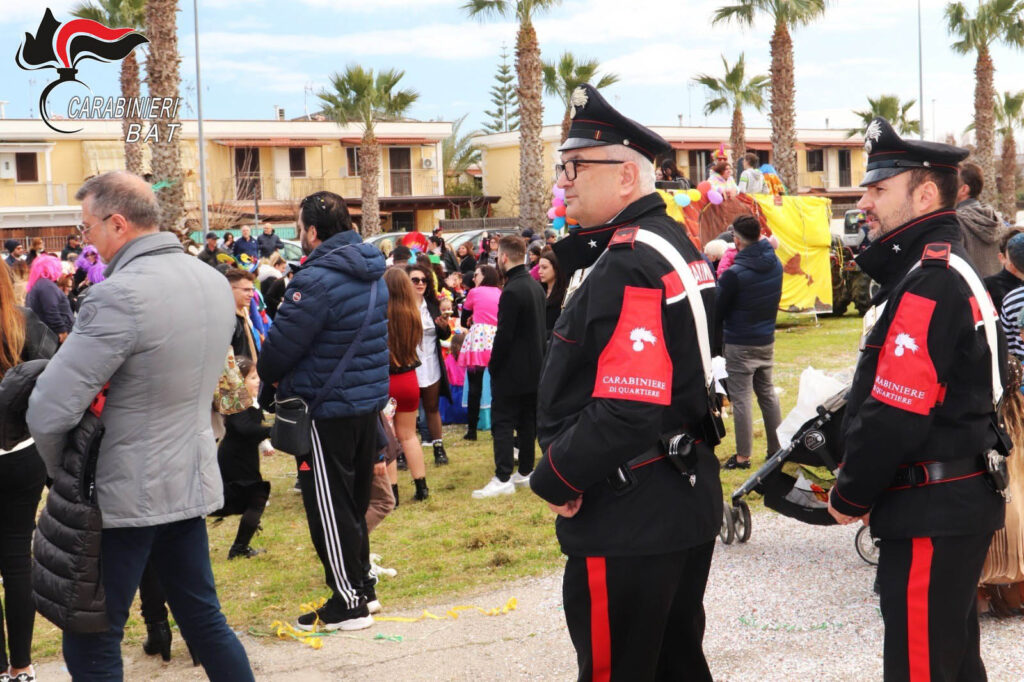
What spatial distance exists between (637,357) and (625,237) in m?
0.37

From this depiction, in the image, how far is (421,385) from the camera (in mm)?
9148

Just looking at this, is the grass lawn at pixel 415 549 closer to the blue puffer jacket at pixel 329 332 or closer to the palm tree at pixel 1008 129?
the blue puffer jacket at pixel 329 332

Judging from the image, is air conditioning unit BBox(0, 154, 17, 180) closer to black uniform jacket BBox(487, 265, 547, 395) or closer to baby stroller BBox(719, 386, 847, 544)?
black uniform jacket BBox(487, 265, 547, 395)

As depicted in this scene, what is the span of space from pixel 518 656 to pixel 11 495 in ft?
7.83

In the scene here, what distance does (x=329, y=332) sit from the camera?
5160 mm

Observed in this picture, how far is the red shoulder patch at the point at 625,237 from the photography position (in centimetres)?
284

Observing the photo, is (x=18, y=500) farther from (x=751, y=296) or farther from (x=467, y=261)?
(x=467, y=261)

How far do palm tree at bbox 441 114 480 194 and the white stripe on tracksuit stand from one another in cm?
4683

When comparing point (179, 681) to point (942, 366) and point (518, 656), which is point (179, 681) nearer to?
point (518, 656)

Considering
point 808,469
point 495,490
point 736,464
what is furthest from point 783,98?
point 808,469

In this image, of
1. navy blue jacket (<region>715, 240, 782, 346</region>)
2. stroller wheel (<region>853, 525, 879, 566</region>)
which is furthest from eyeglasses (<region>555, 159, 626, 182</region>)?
navy blue jacket (<region>715, 240, 782, 346</region>)

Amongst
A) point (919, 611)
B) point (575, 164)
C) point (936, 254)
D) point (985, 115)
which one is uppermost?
point (985, 115)

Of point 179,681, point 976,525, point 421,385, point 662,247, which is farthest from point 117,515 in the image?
point 421,385

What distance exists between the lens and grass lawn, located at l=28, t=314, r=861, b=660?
582 cm
